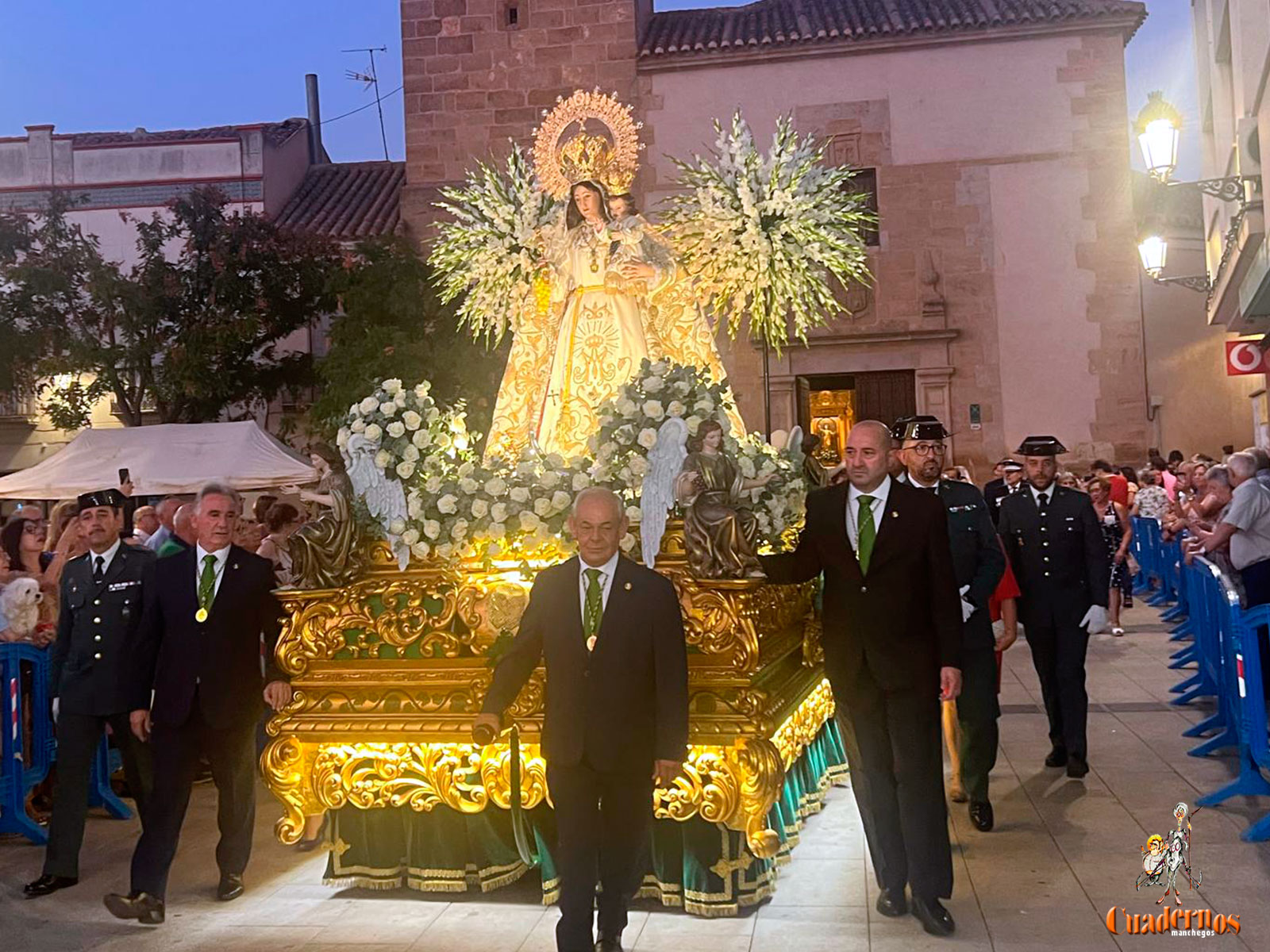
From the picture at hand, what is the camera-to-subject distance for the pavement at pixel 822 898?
181 inches

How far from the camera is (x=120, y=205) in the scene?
24.2 metres

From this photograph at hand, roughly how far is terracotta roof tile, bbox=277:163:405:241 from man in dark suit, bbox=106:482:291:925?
17670 mm

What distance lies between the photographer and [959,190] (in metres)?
19.5

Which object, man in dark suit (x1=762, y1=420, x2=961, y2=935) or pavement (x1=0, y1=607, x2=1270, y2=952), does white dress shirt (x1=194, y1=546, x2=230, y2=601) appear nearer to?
pavement (x1=0, y1=607, x2=1270, y2=952)

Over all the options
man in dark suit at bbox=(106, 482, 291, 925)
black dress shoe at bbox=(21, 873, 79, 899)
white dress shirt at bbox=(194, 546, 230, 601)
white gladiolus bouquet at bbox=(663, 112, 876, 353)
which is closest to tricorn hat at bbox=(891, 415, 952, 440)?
white gladiolus bouquet at bbox=(663, 112, 876, 353)

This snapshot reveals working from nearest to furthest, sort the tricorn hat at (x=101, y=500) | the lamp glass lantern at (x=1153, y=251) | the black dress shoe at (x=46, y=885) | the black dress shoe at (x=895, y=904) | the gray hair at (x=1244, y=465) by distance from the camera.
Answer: the black dress shoe at (x=895, y=904) < the black dress shoe at (x=46, y=885) < the tricorn hat at (x=101, y=500) < the gray hair at (x=1244, y=465) < the lamp glass lantern at (x=1153, y=251)

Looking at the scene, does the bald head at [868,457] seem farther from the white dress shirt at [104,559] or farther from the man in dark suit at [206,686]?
the white dress shirt at [104,559]

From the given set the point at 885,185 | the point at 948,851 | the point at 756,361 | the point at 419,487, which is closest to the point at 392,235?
the point at 756,361

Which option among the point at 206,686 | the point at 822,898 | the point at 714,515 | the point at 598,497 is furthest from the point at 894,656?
the point at 206,686

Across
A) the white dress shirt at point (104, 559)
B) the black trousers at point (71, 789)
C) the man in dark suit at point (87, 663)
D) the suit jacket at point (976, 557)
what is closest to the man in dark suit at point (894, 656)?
the suit jacket at point (976, 557)

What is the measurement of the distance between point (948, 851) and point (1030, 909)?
1.35ft

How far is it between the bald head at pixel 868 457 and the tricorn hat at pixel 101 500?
337 centimetres

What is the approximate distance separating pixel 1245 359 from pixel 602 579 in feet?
36.2

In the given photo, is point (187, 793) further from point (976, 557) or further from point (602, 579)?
point (976, 557)
